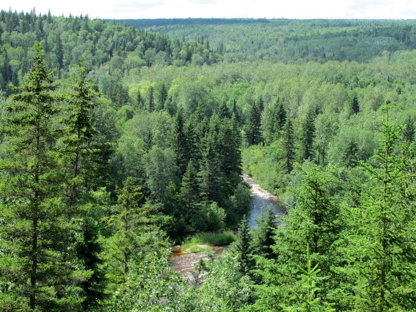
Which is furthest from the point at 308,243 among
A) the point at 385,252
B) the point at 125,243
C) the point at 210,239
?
the point at 210,239

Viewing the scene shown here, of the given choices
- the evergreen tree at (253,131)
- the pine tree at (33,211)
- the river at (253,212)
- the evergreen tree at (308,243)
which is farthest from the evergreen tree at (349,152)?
the pine tree at (33,211)

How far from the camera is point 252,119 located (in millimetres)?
95000

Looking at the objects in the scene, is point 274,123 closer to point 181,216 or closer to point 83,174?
point 181,216

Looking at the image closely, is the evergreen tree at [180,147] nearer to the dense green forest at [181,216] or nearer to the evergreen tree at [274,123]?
the dense green forest at [181,216]

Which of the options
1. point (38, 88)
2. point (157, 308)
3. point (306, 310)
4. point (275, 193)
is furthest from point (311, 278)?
point (275, 193)

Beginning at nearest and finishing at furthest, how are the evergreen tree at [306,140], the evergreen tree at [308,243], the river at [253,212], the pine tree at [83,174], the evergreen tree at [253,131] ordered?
the evergreen tree at [308,243], the pine tree at [83,174], the river at [253,212], the evergreen tree at [306,140], the evergreen tree at [253,131]

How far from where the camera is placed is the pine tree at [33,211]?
1493cm

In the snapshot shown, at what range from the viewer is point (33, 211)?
15219 mm

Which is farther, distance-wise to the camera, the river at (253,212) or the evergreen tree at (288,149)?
the evergreen tree at (288,149)

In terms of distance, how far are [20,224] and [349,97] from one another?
112 meters

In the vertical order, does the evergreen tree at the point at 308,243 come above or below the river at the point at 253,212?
above

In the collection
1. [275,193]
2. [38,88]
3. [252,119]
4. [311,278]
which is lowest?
[275,193]

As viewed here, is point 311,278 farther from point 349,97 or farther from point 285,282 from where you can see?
point 349,97

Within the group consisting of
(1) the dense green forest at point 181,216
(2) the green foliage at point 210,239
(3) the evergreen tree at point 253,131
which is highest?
(1) the dense green forest at point 181,216
